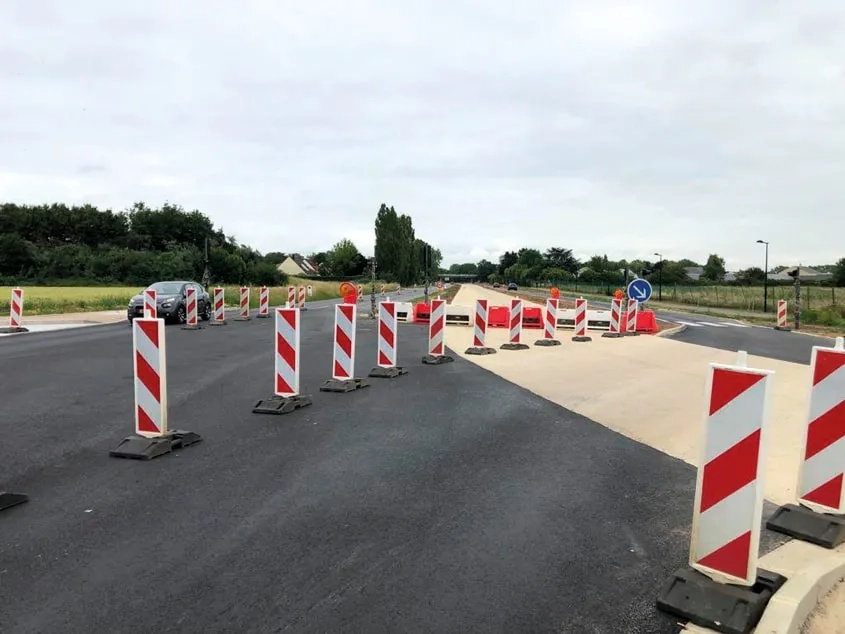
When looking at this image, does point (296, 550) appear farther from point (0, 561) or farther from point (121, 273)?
point (121, 273)

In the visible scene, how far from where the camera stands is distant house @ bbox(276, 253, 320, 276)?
147750mm

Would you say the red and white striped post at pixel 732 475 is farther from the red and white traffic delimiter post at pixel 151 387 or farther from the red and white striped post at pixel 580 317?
the red and white striped post at pixel 580 317

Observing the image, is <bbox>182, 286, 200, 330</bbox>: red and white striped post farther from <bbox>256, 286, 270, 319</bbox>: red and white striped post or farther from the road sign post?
the road sign post

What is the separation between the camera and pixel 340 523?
173 inches

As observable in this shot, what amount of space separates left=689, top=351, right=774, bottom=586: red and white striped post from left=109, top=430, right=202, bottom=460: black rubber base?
4.88m

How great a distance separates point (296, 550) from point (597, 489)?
8.51 feet

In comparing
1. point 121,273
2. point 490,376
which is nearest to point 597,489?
point 490,376

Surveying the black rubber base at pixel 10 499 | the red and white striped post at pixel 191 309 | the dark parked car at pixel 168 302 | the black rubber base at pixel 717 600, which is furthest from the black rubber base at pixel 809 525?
the dark parked car at pixel 168 302

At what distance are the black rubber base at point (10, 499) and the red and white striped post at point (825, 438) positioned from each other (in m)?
5.89

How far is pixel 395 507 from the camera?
471cm

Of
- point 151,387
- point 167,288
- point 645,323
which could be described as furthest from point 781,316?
point 151,387

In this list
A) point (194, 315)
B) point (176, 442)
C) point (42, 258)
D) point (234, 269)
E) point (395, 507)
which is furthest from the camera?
point (234, 269)

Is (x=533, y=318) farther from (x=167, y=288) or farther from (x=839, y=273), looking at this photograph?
(x=839, y=273)

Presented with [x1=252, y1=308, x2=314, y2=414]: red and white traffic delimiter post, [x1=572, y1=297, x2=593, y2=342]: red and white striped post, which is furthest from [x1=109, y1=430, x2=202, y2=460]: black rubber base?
[x1=572, y1=297, x2=593, y2=342]: red and white striped post
